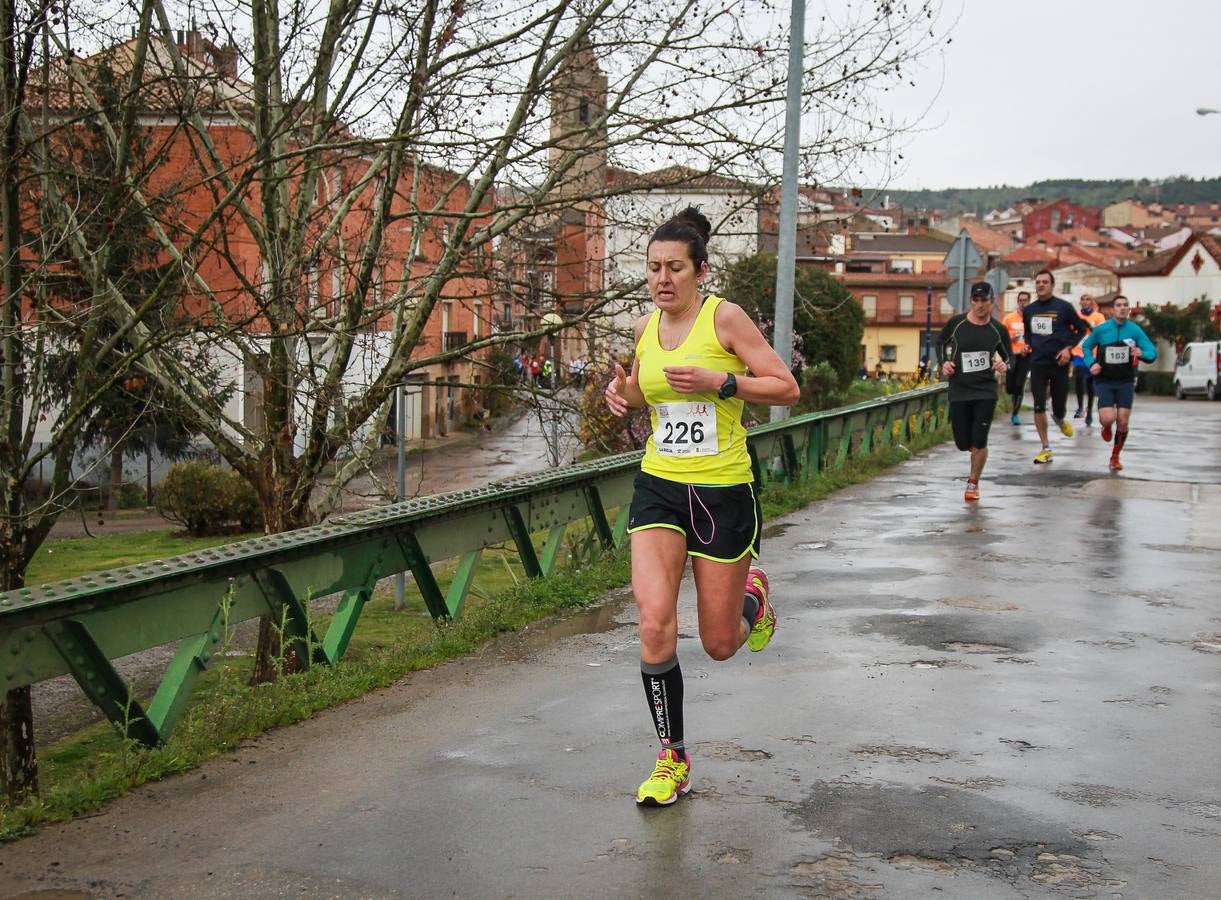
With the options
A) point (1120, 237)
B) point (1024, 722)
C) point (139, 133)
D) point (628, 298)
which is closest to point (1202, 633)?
point (1024, 722)

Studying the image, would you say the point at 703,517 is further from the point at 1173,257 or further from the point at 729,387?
the point at 1173,257

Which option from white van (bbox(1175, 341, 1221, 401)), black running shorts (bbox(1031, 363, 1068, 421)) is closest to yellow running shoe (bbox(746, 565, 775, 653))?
black running shorts (bbox(1031, 363, 1068, 421))

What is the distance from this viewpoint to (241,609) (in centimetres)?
657

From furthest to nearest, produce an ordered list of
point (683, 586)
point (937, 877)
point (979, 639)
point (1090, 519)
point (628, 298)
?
point (1090, 519)
point (628, 298)
point (683, 586)
point (979, 639)
point (937, 877)

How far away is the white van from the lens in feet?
169

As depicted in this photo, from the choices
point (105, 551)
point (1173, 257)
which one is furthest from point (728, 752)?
point (1173, 257)

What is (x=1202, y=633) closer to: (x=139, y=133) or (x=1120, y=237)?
(x=139, y=133)

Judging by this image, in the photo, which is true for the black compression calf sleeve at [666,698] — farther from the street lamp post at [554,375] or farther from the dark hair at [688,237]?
the street lamp post at [554,375]

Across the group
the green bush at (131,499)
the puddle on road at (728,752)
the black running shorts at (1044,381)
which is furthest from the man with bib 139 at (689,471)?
the green bush at (131,499)

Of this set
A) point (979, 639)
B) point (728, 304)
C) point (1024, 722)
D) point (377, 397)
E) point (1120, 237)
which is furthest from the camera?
point (1120, 237)

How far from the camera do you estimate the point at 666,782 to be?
5.28 m

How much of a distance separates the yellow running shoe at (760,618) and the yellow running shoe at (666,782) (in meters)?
0.87

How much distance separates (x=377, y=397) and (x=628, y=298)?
2180 mm

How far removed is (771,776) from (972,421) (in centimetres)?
992
